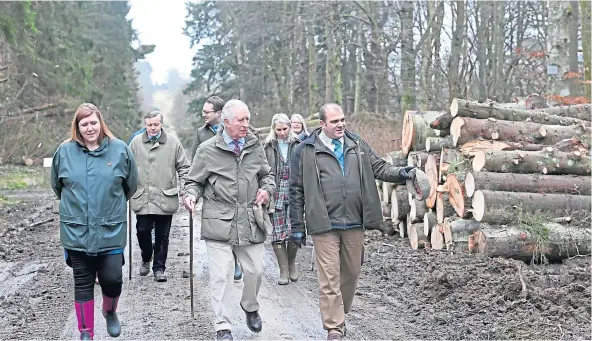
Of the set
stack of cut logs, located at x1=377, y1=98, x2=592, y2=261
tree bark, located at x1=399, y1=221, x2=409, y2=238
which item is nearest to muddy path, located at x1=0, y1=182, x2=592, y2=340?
stack of cut logs, located at x1=377, y1=98, x2=592, y2=261

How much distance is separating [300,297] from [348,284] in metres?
1.73

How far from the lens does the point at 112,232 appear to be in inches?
222

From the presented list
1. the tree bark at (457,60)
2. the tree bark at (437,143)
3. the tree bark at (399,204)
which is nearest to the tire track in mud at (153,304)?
the tree bark at (399,204)

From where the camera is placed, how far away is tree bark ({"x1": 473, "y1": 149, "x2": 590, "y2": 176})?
34.0 feet

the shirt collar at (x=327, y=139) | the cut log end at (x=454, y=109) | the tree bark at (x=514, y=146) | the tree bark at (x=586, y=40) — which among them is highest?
the tree bark at (x=586, y=40)

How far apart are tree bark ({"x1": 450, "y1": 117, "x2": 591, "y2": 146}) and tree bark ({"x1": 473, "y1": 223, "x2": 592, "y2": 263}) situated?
1784 millimetres

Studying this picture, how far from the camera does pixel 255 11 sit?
35312 mm

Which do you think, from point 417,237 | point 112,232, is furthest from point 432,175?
point 112,232

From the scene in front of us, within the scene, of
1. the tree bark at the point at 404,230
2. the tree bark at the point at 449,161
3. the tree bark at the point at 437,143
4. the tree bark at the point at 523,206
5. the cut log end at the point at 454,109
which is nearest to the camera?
Answer: the tree bark at the point at 523,206

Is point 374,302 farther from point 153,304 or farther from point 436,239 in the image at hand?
point 436,239

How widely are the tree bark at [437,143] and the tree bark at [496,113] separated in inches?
20.0

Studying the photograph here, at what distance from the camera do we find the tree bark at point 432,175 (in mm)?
11141

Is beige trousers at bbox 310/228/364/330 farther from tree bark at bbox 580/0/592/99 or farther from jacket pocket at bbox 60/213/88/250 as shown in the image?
tree bark at bbox 580/0/592/99

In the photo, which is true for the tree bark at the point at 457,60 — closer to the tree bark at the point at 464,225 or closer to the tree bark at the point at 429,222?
the tree bark at the point at 429,222
